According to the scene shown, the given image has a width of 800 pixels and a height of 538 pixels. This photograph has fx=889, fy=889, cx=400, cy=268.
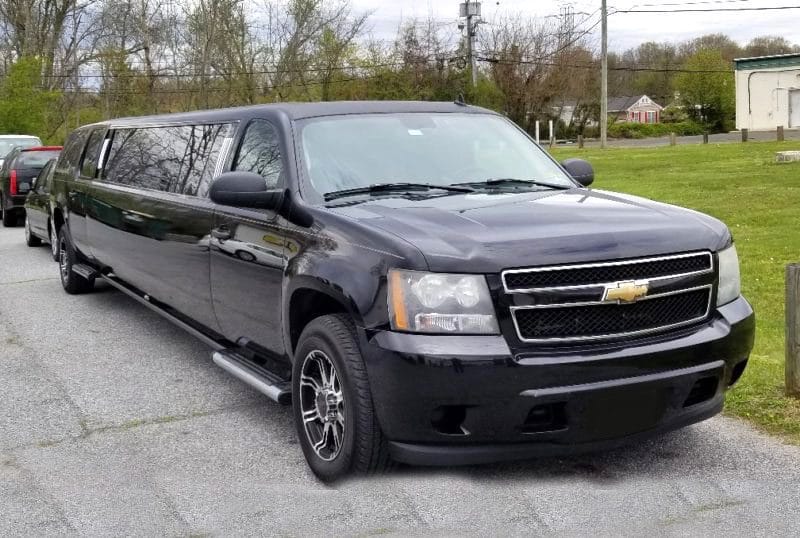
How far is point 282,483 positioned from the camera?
13.5ft

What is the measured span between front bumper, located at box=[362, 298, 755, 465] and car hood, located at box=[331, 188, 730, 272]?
36 cm

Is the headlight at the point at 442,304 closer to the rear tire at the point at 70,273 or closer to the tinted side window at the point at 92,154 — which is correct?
the tinted side window at the point at 92,154

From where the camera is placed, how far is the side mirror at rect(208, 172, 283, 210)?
4.52m

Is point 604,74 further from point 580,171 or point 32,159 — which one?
point 580,171

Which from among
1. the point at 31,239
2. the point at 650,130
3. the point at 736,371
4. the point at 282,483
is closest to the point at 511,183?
the point at 736,371

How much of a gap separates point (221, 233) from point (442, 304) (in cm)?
206

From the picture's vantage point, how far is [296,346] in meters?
4.43

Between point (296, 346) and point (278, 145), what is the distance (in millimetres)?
1195

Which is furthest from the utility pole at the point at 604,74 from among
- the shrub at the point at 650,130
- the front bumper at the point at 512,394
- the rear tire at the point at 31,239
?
the front bumper at the point at 512,394

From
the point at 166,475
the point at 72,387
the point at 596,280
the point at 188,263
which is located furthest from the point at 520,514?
the point at 72,387

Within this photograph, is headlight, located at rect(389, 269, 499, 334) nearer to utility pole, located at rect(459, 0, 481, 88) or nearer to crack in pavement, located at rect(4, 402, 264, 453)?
crack in pavement, located at rect(4, 402, 264, 453)

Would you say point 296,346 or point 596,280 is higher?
point 596,280

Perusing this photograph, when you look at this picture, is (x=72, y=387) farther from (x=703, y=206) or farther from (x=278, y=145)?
(x=703, y=206)

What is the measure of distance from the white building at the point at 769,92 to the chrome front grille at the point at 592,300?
56.0 metres
